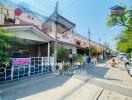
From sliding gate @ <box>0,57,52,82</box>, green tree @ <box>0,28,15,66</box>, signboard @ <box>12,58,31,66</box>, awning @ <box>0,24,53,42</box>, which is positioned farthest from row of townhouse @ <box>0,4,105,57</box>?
green tree @ <box>0,28,15,66</box>

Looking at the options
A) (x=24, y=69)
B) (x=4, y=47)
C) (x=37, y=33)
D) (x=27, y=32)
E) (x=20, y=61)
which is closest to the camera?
(x=4, y=47)

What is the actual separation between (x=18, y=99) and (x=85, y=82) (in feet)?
16.3

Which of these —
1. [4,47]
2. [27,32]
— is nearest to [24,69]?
[27,32]

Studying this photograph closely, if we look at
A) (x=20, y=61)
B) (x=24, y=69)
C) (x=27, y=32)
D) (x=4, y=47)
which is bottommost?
(x=24, y=69)

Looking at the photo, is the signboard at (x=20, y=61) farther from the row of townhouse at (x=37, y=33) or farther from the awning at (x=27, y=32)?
the row of townhouse at (x=37, y=33)

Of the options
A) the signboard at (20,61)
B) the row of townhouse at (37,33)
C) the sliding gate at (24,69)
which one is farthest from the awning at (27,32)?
the sliding gate at (24,69)

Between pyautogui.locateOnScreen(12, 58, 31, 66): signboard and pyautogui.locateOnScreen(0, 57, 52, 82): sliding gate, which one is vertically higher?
pyautogui.locateOnScreen(12, 58, 31, 66): signboard

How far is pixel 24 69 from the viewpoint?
35.4ft

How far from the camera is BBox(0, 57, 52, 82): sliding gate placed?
9.34 meters

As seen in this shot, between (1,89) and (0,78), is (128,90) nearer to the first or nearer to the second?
(1,89)

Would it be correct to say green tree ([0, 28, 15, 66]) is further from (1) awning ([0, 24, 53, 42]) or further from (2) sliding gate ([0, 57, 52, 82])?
(1) awning ([0, 24, 53, 42])

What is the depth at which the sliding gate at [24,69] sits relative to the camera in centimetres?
934

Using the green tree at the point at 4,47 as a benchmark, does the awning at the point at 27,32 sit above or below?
above

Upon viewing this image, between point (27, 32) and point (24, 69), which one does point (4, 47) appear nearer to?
point (24, 69)
